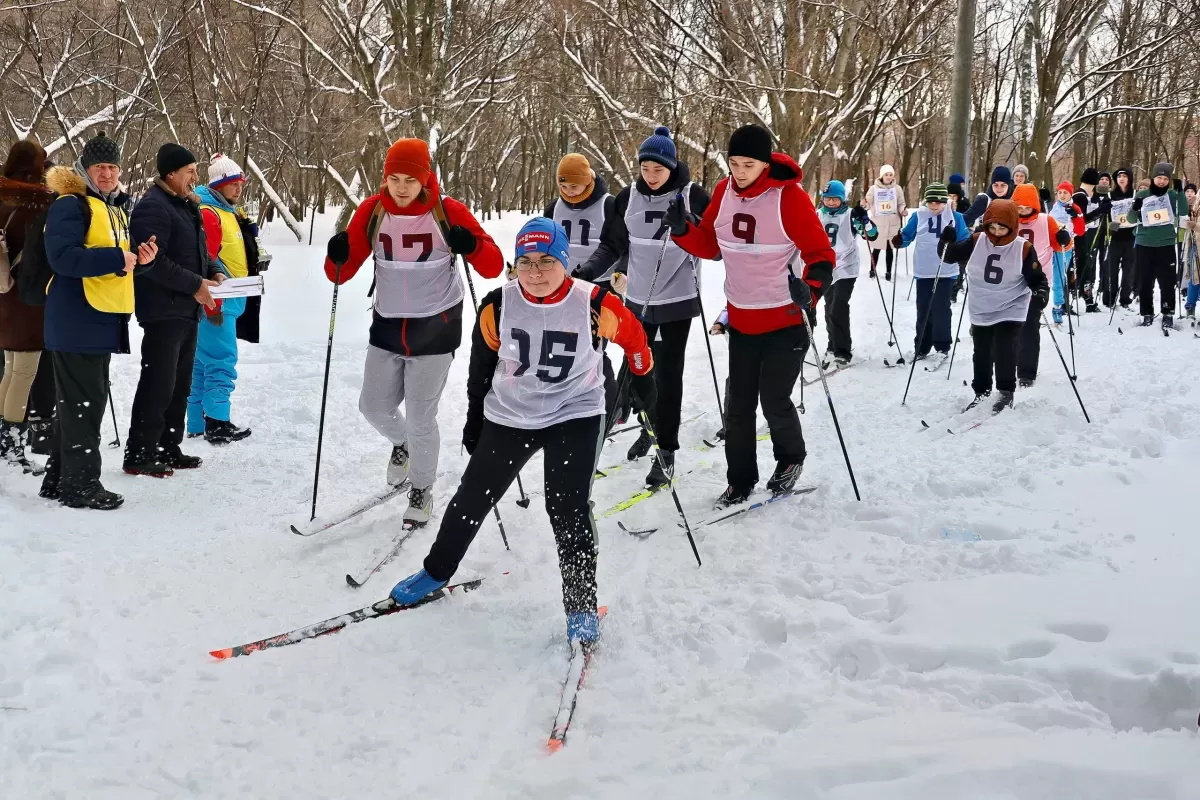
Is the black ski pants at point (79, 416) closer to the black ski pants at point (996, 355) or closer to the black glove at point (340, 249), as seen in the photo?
the black glove at point (340, 249)

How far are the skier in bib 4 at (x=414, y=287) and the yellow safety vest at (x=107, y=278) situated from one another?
46.5 inches

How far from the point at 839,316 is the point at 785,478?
15.4 ft

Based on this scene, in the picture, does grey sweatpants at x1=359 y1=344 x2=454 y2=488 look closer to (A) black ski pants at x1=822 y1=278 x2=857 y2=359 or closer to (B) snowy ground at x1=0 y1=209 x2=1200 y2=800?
(B) snowy ground at x1=0 y1=209 x2=1200 y2=800

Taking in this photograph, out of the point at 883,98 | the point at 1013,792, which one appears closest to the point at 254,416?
the point at 1013,792

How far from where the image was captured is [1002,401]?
7156mm

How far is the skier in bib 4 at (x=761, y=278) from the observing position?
4.64 m

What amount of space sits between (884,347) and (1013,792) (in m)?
8.76

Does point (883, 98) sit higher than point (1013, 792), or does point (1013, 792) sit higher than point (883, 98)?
point (883, 98)

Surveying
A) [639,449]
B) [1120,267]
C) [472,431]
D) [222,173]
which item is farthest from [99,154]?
[1120,267]

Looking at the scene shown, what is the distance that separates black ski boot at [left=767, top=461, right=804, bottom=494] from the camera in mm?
5148

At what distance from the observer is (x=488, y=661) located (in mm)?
3418

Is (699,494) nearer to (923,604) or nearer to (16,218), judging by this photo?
(923,604)

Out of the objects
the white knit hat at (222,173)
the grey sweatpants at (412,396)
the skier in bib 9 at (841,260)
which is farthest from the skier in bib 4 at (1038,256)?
the white knit hat at (222,173)

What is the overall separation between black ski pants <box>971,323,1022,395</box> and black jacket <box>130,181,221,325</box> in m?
6.02
